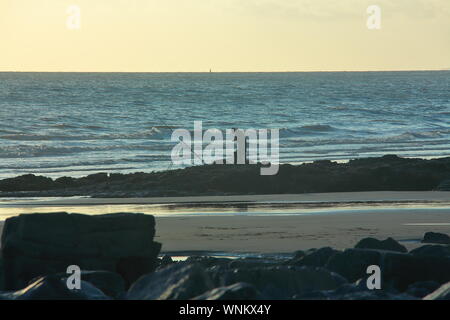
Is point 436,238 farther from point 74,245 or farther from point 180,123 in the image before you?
point 180,123

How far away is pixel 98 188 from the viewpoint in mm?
20375

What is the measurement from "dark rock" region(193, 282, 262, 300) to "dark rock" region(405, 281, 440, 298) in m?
1.72

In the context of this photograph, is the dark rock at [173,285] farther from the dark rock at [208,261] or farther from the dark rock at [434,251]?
the dark rock at [434,251]

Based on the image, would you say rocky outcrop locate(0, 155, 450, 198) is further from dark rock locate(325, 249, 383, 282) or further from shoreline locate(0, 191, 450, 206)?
dark rock locate(325, 249, 383, 282)

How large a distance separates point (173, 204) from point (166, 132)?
26864mm

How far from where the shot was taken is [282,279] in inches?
315

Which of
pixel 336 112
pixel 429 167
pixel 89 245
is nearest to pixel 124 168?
pixel 429 167

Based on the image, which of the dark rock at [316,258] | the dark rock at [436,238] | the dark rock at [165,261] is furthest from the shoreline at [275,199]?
the dark rock at [316,258]

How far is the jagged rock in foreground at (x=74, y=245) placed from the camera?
9.20m

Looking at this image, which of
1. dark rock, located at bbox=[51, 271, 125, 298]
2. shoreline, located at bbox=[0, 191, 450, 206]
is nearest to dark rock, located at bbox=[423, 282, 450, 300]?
dark rock, located at bbox=[51, 271, 125, 298]

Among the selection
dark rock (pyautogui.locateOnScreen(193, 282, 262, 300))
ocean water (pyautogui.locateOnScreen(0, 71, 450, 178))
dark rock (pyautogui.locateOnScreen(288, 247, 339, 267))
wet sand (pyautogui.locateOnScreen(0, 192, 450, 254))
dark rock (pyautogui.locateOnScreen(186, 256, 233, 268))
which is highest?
ocean water (pyautogui.locateOnScreen(0, 71, 450, 178))

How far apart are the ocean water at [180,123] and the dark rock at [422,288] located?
61.3 ft

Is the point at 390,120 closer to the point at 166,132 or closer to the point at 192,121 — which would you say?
the point at 192,121

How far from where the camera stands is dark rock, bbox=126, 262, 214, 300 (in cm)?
703
